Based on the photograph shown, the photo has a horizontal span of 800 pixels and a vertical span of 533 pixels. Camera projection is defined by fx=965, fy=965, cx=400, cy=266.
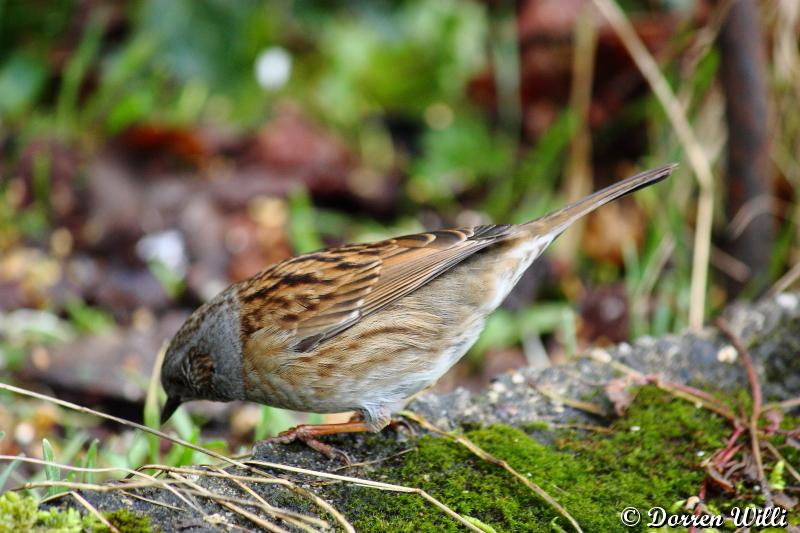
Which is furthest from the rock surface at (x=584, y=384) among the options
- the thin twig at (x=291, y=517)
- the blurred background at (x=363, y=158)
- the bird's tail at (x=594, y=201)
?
the blurred background at (x=363, y=158)

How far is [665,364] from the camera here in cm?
335

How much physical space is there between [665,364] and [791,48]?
259cm

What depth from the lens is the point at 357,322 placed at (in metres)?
3.07

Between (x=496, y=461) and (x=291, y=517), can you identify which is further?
(x=496, y=461)

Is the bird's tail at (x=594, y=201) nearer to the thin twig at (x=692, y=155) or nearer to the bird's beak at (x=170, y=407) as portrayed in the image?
the bird's beak at (x=170, y=407)

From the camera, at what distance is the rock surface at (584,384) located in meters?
2.82

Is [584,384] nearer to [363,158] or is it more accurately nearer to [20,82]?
[363,158]

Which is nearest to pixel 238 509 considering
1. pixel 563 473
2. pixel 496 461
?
pixel 496 461

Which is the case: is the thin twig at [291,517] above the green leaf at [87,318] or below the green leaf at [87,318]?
below

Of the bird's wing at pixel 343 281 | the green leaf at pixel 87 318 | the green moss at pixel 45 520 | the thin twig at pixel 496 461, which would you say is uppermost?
→ the bird's wing at pixel 343 281

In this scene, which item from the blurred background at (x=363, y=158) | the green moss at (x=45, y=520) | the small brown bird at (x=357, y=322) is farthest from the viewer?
the blurred background at (x=363, y=158)

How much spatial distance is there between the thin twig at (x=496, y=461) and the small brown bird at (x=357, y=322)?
108 mm

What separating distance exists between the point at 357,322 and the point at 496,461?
0.64 m

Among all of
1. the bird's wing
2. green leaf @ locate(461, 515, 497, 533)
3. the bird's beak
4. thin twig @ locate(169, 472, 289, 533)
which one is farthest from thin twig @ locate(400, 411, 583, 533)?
the bird's beak
